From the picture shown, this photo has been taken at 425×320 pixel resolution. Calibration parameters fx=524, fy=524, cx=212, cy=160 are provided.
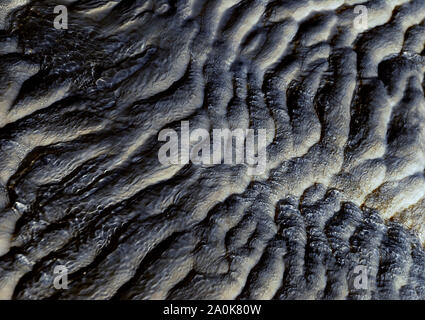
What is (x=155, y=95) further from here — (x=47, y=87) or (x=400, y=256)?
(x=400, y=256)

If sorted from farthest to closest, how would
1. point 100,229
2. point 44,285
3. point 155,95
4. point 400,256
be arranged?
1. point 155,95
2. point 400,256
3. point 100,229
4. point 44,285

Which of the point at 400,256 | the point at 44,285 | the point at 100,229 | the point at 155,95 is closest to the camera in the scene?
the point at 44,285

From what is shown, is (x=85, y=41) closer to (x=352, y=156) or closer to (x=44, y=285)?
(x=44, y=285)

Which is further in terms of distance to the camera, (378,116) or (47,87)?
(378,116)

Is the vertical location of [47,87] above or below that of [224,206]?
above

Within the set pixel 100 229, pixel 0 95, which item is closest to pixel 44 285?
pixel 100 229
